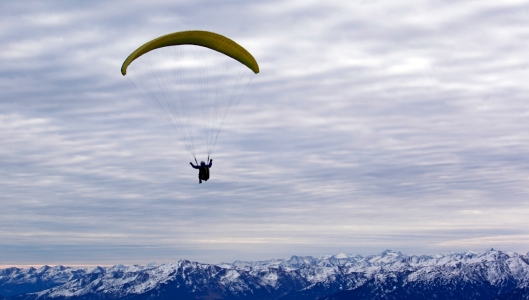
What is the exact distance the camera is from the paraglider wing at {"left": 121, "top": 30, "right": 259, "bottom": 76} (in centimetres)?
6575

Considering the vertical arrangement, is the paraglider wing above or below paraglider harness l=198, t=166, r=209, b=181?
above

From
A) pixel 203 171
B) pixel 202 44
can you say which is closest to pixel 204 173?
pixel 203 171

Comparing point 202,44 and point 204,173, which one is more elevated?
point 202,44

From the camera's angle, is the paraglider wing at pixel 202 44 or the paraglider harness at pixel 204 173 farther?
the paraglider harness at pixel 204 173

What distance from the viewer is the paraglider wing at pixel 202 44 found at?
65.8 m

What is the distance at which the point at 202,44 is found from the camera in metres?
70.4

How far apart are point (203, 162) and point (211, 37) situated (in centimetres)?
1243

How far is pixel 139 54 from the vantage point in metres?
65.9

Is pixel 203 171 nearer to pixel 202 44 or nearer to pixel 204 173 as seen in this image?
pixel 204 173

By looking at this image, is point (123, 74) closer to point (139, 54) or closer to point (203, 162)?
point (139, 54)

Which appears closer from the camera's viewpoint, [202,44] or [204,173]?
[204,173]

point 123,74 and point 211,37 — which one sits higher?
point 211,37

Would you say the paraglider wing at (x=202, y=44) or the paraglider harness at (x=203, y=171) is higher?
the paraglider wing at (x=202, y=44)

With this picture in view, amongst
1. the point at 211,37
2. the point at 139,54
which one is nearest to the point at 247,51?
the point at 211,37
